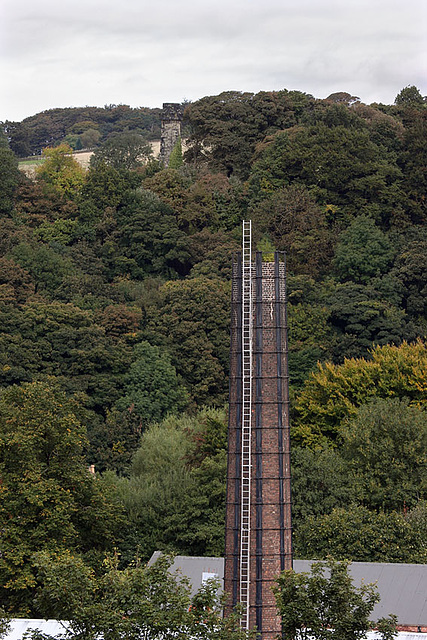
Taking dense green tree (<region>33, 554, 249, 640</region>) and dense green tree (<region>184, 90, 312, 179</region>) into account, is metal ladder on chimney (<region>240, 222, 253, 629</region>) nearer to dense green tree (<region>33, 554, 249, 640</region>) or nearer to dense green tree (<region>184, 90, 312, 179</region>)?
dense green tree (<region>33, 554, 249, 640</region>)

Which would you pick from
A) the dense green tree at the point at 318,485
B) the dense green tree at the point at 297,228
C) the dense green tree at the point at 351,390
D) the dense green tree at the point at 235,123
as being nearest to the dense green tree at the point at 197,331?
the dense green tree at the point at 297,228

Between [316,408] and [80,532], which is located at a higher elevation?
[316,408]

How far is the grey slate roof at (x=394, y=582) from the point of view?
29641 millimetres

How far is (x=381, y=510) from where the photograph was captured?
117ft

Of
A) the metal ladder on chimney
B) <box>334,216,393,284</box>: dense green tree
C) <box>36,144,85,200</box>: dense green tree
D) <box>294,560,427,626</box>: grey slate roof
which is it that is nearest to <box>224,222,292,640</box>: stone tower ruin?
the metal ladder on chimney

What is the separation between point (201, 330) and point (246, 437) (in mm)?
26826

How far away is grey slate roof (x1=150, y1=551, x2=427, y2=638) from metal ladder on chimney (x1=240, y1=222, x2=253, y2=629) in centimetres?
379

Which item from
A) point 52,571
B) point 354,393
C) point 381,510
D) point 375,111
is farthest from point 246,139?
point 52,571

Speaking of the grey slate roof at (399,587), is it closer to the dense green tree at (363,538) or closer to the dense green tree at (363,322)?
the dense green tree at (363,538)

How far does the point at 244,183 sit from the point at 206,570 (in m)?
38.6

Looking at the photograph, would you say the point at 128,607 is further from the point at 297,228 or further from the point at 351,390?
the point at 297,228

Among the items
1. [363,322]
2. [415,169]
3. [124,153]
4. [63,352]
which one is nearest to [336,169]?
[415,169]

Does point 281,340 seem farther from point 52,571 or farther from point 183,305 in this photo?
point 183,305

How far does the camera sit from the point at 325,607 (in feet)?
66.6
